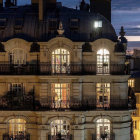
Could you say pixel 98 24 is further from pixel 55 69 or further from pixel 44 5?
pixel 55 69

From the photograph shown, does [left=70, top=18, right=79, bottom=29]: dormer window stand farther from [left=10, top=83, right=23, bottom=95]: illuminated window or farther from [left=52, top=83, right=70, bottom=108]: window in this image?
[left=10, top=83, right=23, bottom=95]: illuminated window

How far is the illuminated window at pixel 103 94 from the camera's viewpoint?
44438 mm

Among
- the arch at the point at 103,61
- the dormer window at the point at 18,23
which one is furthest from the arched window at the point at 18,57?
the arch at the point at 103,61

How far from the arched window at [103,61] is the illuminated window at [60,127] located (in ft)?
19.9

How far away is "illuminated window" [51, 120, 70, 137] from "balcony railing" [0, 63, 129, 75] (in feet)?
15.7

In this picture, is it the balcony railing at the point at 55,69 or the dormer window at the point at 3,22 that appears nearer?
the balcony railing at the point at 55,69

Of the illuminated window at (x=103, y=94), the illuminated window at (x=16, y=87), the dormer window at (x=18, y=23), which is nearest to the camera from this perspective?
the illuminated window at (x=103, y=94)

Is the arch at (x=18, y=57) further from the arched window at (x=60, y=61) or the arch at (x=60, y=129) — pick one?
the arch at (x=60, y=129)

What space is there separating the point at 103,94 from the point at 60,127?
532 cm

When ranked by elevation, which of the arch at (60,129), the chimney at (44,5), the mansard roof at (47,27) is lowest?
the arch at (60,129)

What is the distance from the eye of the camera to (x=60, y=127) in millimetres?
44000

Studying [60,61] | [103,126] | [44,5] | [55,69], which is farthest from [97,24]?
[103,126]

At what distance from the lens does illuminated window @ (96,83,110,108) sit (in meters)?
44.4

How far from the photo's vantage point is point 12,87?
44.8 m
